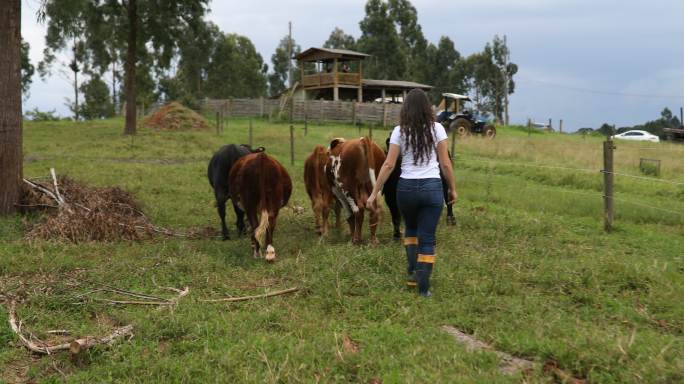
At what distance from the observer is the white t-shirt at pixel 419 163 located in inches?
209

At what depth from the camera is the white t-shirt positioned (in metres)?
5.32

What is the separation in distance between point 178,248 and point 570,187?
31.7ft

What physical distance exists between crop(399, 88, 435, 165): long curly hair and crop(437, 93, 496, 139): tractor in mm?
23602

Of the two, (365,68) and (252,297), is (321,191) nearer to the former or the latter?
(252,297)

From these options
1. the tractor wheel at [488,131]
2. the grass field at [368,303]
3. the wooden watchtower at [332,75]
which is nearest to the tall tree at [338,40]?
the wooden watchtower at [332,75]

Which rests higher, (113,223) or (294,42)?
(294,42)

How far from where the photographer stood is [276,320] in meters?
4.81

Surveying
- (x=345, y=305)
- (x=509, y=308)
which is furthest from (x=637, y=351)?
(x=345, y=305)

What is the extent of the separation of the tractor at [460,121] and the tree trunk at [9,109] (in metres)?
22.3

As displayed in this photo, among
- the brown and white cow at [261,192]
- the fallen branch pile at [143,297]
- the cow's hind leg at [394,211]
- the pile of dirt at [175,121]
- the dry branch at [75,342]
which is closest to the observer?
the dry branch at [75,342]

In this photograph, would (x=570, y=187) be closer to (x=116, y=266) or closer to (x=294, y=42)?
(x=116, y=266)

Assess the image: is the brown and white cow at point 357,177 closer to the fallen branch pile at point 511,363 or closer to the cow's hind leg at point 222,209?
the cow's hind leg at point 222,209

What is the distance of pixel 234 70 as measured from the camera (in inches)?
2341

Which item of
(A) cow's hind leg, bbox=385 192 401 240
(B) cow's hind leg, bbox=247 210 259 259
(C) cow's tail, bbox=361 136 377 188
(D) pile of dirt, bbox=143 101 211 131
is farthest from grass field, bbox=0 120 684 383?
→ (D) pile of dirt, bbox=143 101 211 131
